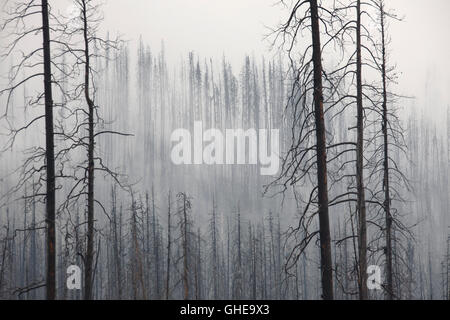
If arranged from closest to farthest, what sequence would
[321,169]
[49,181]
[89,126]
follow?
[321,169]
[49,181]
[89,126]

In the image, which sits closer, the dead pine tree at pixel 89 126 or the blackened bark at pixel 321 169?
the blackened bark at pixel 321 169

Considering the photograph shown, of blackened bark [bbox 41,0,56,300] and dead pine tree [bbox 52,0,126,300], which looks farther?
dead pine tree [bbox 52,0,126,300]

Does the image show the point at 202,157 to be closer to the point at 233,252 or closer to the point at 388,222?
the point at 388,222

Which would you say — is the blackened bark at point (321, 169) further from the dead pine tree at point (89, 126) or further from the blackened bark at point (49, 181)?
the blackened bark at point (49, 181)

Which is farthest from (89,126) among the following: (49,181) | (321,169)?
(321,169)

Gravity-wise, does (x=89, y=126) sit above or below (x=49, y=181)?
above

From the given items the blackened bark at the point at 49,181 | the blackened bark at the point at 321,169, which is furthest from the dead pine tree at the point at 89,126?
the blackened bark at the point at 321,169

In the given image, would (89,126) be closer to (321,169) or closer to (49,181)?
(49,181)

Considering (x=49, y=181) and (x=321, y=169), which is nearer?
(x=321, y=169)

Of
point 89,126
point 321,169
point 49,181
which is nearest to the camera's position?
point 321,169

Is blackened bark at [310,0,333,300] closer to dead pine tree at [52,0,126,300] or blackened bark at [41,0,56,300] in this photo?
dead pine tree at [52,0,126,300]

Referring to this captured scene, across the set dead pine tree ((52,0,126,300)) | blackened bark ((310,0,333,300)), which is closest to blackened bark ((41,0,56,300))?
dead pine tree ((52,0,126,300))
